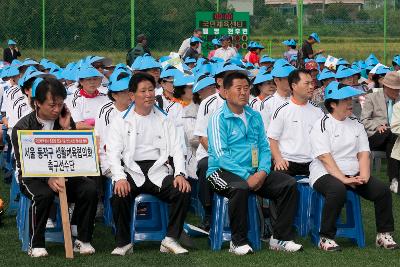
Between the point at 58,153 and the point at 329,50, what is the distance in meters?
19.3

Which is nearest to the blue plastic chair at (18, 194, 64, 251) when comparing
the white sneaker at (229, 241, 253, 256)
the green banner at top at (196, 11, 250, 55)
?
the white sneaker at (229, 241, 253, 256)

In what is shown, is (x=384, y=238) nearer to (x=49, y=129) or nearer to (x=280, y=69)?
(x=280, y=69)

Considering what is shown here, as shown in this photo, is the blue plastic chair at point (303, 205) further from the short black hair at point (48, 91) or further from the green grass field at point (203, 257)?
the short black hair at point (48, 91)

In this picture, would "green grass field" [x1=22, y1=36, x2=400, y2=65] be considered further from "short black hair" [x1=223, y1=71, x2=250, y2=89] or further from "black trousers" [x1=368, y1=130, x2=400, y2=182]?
"short black hair" [x1=223, y1=71, x2=250, y2=89]

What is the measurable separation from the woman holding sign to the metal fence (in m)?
13.0

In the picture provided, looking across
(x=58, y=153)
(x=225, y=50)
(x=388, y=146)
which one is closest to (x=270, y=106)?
(x=58, y=153)

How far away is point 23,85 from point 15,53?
13840 mm

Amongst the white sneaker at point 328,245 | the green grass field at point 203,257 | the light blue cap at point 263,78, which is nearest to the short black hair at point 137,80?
the green grass field at point 203,257

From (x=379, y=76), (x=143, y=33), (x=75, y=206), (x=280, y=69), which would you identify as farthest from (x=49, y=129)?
(x=143, y=33)

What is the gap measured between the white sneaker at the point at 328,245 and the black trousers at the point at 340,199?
4cm

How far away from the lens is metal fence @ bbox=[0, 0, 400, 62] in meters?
22.8

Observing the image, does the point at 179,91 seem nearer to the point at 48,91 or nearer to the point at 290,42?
the point at 48,91

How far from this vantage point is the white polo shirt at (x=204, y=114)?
30.6ft

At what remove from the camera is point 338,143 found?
344 inches
